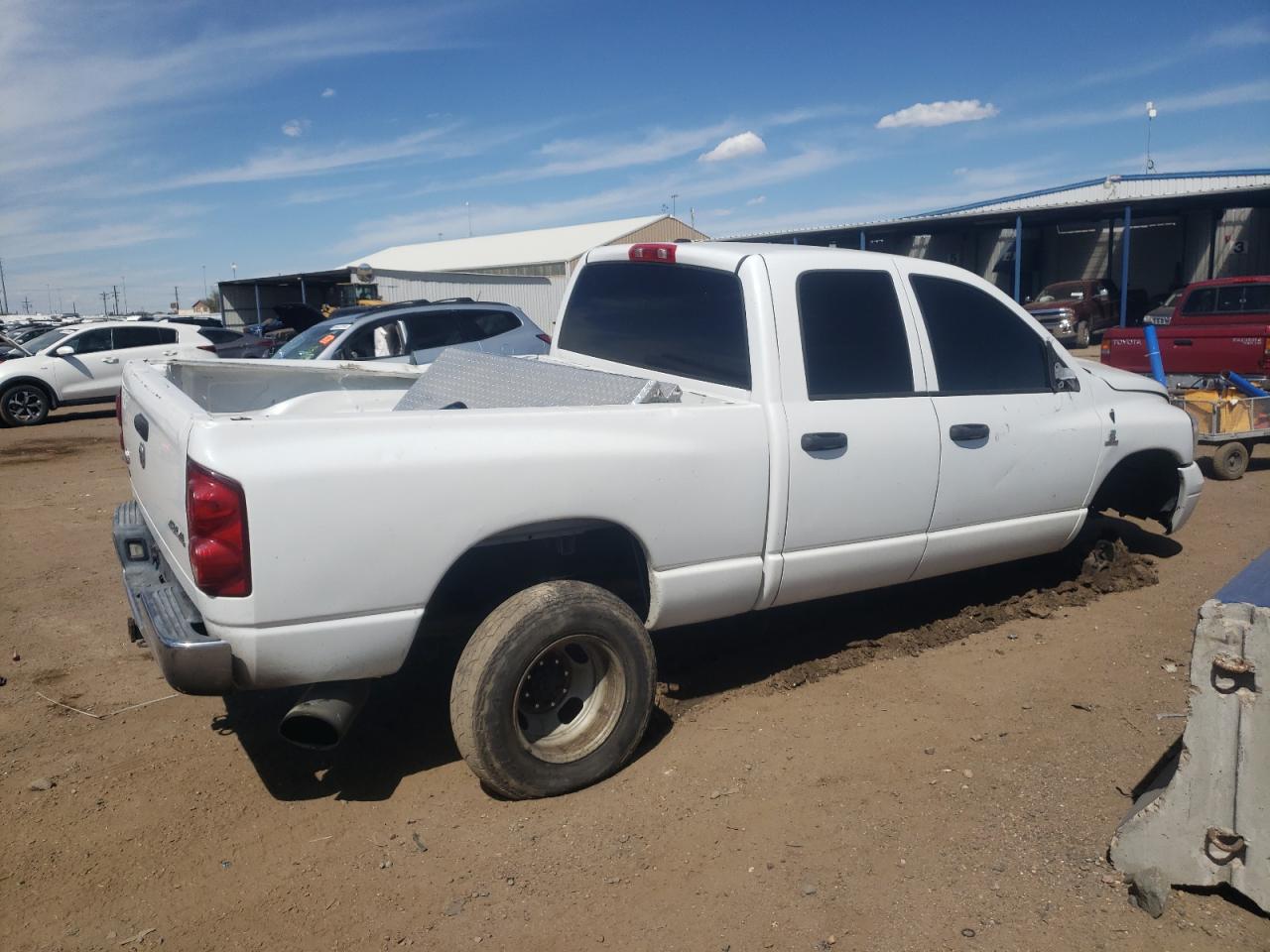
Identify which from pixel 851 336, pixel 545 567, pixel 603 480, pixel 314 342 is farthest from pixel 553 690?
pixel 314 342

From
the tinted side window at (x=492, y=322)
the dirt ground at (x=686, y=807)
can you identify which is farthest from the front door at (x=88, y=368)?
the dirt ground at (x=686, y=807)

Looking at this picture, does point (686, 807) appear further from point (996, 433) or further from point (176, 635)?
point (996, 433)

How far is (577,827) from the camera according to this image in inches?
138

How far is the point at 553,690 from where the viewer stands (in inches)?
148

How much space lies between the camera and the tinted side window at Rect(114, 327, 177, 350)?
18.6 metres

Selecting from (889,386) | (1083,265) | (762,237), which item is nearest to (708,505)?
(889,386)

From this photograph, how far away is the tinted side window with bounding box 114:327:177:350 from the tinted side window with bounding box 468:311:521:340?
9281mm

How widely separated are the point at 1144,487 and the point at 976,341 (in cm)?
198

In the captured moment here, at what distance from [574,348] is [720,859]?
113 inches

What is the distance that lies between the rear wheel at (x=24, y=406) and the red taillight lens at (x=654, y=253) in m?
15.9

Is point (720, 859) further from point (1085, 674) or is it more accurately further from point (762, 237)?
point (762, 237)

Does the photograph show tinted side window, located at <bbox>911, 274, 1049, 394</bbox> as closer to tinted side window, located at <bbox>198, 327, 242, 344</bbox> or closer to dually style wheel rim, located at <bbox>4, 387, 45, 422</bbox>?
dually style wheel rim, located at <bbox>4, 387, 45, 422</bbox>

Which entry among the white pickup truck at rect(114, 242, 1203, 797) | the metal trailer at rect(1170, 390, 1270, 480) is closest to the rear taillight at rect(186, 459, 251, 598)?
the white pickup truck at rect(114, 242, 1203, 797)

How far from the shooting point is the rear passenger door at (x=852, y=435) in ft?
13.7
